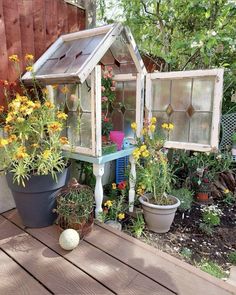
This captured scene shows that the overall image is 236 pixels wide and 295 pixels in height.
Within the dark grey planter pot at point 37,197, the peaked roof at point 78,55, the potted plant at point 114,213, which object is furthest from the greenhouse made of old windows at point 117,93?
the dark grey planter pot at point 37,197

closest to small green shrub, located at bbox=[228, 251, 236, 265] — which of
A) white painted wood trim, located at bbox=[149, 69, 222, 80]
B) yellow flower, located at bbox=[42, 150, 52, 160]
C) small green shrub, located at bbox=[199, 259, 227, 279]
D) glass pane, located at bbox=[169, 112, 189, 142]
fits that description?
small green shrub, located at bbox=[199, 259, 227, 279]

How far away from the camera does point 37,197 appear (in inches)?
66.8

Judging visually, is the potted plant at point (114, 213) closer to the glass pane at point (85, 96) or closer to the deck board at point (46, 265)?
the deck board at point (46, 265)

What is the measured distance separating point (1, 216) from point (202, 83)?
2080mm

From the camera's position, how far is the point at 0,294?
3.92ft

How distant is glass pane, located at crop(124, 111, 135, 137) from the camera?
239 cm

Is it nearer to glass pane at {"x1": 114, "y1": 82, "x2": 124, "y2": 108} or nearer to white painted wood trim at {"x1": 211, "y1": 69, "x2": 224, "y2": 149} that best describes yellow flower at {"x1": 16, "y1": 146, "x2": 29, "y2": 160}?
glass pane at {"x1": 114, "y1": 82, "x2": 124, "y2": 108}

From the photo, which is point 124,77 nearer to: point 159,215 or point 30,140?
point 30,140

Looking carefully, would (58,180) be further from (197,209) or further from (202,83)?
(197,209)

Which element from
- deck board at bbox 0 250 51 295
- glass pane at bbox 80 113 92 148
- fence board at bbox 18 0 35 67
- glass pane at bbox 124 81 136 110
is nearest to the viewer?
deck board at bbox 0 250 51 295

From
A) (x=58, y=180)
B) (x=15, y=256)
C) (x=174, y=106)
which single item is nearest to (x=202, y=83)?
(x=174, y=106)

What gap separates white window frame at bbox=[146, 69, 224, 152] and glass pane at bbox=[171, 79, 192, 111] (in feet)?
0.19

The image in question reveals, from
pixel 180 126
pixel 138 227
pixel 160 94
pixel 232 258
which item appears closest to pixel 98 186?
pixel 138 227

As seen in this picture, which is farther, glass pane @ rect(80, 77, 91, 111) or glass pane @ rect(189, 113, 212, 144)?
glass pane @ rect(189, 113, 212, 144)
